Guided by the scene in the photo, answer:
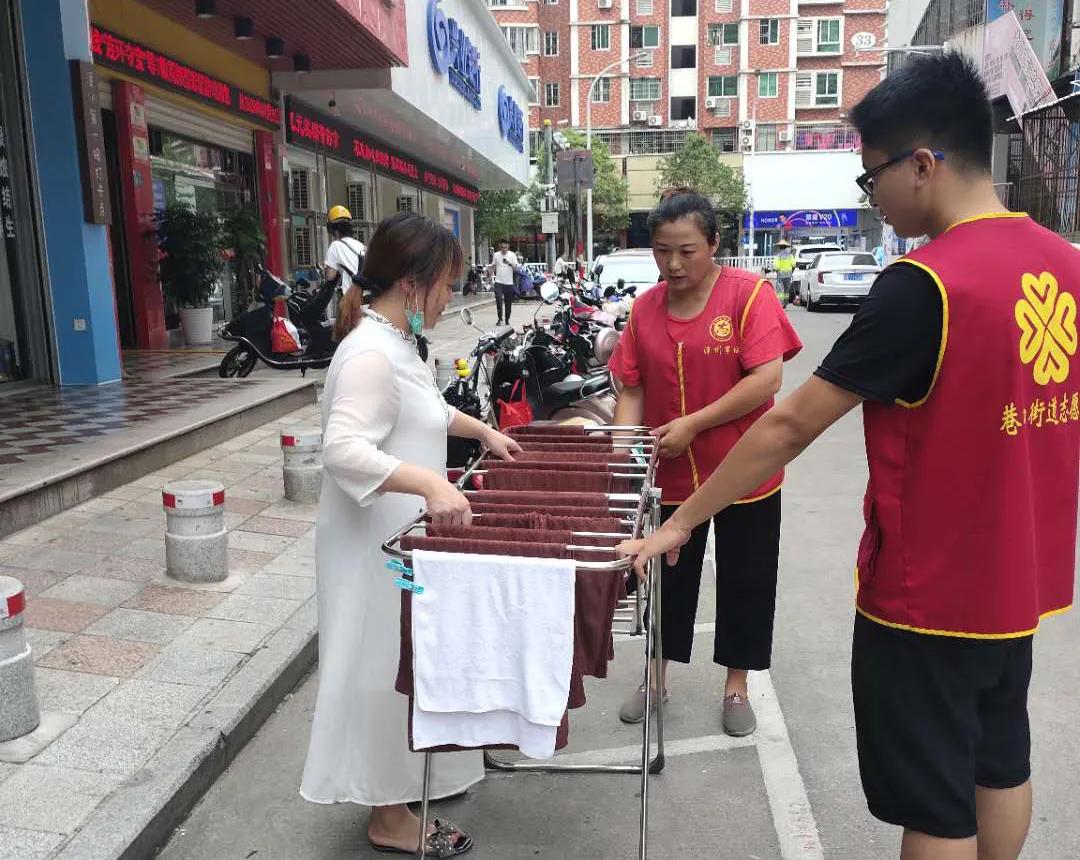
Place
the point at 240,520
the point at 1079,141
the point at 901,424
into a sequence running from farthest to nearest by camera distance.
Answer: the point at 1079,141 → the point at 240,520 → the point at 901,424

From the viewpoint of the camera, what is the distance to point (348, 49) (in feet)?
40.2

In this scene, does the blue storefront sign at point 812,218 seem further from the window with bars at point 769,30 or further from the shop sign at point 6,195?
the shop sign at point 6,195

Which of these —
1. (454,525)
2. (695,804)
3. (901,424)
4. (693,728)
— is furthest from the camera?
(693,728)

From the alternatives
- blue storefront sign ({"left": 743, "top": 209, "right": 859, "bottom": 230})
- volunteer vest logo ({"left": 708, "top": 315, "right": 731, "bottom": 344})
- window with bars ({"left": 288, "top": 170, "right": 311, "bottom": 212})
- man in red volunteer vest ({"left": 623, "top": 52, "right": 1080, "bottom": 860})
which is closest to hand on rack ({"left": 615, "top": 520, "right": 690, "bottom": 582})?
man in red volunteer vest ({"left": 623, "top": 52, "right": 1080, "bottom": 860})

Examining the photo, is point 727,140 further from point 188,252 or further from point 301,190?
point 188,252

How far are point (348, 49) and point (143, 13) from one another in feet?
7.87

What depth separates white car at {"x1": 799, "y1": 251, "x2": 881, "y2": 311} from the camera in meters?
21.6

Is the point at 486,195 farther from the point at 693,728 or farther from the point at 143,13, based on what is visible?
the point at 693,728

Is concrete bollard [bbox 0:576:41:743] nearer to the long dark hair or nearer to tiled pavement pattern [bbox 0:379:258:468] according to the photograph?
the long dark hair

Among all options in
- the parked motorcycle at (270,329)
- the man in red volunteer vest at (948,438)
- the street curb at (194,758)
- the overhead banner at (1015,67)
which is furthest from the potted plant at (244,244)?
the overhead banner at (1015,67)

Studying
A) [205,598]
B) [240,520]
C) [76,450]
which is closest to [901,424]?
[205,598]

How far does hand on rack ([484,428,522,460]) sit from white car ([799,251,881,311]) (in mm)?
19634

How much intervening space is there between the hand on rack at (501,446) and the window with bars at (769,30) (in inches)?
2162

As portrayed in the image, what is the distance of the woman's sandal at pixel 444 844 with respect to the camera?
2746mm
